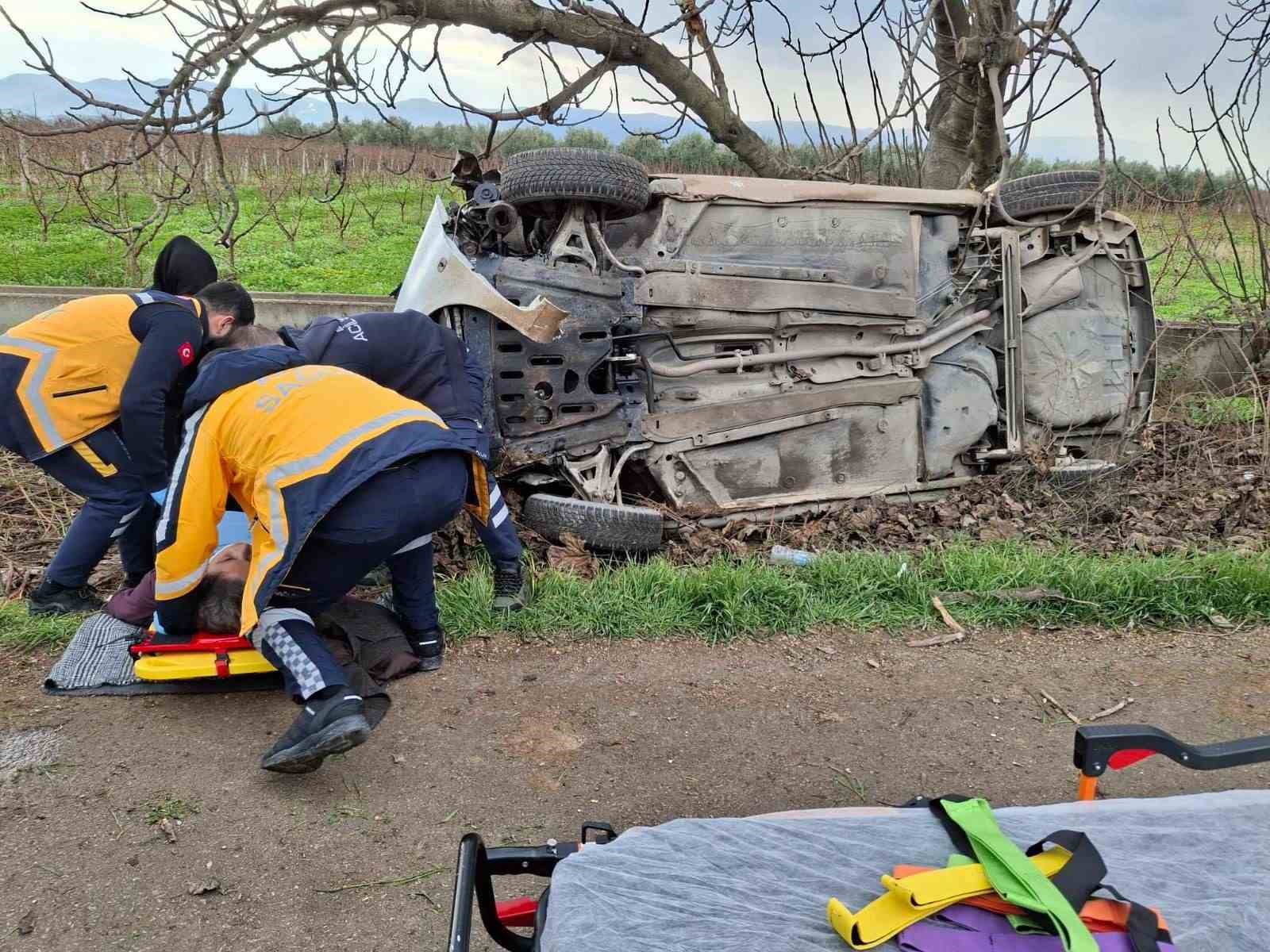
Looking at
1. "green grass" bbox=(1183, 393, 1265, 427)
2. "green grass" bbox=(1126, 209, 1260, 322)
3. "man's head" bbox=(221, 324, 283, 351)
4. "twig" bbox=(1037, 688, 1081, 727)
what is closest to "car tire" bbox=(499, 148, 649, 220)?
"man's head" bbox=(221, 324, 283, 351)

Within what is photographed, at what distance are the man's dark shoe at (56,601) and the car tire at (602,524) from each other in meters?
2.06

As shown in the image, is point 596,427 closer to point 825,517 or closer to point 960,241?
point 825,517

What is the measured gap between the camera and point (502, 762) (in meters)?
3.09

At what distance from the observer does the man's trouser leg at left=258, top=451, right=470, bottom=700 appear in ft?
9.81

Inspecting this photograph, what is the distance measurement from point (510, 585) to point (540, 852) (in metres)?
2.49

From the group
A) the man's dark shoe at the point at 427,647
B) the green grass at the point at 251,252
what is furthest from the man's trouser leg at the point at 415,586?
the green grass at the point at 251,252

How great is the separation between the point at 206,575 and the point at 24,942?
1.32 meters

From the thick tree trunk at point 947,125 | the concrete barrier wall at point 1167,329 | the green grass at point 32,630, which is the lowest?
the green grass at point 32,630

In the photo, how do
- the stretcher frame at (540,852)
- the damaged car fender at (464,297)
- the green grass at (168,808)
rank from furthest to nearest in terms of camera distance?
the damaged car fender at (464,297)
the green grass at (168,808)
the stretcher frame at (540,852)

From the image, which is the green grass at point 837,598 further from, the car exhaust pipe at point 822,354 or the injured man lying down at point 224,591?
the car exhaust pipe at point 822,354

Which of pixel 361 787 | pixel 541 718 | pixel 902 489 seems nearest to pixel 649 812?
pixel 541 718

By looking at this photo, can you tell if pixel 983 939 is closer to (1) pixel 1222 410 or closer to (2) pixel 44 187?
(1) pixel 1222 410

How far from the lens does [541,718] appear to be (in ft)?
11.0

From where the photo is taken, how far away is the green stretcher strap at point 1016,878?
134cm
